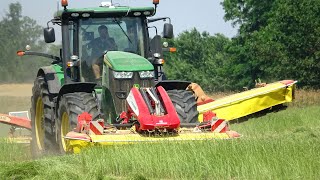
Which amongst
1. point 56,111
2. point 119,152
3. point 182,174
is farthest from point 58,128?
point 182,174

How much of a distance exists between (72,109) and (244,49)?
4024 centimetres

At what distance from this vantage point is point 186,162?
8695 mm

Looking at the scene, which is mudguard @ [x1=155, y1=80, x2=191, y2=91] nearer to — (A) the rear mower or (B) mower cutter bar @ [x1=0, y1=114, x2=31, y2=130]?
(A) the rear mower

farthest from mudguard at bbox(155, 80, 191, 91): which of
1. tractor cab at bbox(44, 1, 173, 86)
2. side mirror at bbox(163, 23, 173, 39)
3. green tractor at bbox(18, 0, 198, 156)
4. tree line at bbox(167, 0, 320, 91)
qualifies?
tree line at bbox(167, 0, 320, 91)

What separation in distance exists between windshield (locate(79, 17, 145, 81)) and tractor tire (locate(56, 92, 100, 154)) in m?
0.94

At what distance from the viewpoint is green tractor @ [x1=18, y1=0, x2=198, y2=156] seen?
11.1 metres

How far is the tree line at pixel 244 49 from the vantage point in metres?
35.8

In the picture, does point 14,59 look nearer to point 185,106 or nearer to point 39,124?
point 39,124

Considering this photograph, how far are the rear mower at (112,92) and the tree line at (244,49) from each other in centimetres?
2279

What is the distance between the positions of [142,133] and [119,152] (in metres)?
0.82

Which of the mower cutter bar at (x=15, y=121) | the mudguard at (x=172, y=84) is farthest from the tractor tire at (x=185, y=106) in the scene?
the mower cutter bar at (x=15, y=121)

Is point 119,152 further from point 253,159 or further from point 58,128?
point 58,128

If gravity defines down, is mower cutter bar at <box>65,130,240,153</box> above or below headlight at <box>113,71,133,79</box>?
below

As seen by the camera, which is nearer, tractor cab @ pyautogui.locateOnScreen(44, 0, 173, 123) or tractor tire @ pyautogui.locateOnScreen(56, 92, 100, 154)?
tractor tire @ pyautogui.locateOnScreen(56, 92, 100, 154)
